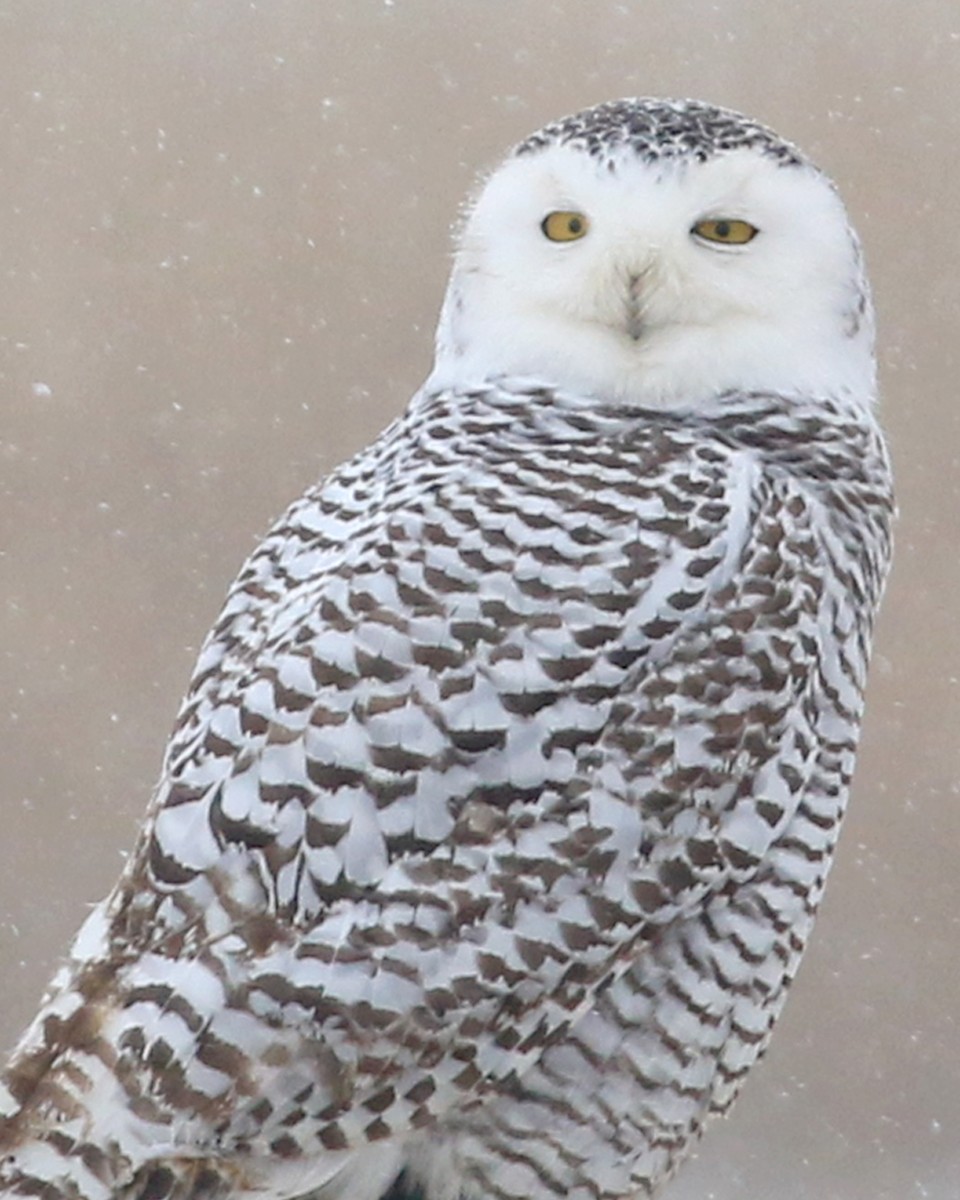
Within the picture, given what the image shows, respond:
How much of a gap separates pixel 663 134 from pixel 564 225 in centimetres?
8

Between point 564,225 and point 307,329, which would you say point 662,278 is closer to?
point 564,225

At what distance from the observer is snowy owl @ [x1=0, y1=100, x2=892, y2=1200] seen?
3.55 ft

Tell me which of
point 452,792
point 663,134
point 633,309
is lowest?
point 452,792

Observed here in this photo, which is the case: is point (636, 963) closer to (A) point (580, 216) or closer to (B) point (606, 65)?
(A) point (580, 216)

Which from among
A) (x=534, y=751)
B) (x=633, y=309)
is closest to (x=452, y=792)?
(x=534, y=751)

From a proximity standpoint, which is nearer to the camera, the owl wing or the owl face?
the owl wing

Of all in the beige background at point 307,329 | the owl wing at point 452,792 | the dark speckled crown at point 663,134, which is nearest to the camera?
the owl wing at point 452,792

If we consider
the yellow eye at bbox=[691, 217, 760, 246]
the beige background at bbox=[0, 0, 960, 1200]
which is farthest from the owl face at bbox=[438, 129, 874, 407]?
the beige background at bbox=[0, 0, 960, 1200]

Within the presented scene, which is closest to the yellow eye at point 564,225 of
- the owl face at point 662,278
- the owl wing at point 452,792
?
the owl face at point 662,278

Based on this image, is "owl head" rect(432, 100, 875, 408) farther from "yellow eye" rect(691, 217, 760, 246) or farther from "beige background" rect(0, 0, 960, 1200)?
"beige background" rect(0, 0, 960, 1200)

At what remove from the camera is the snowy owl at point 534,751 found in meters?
1.08

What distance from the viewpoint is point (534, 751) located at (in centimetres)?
112

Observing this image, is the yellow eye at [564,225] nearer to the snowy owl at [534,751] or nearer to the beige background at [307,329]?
the snowy owl at [534,751]

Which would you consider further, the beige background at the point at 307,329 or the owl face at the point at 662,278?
the beige background at the point at 307,329
